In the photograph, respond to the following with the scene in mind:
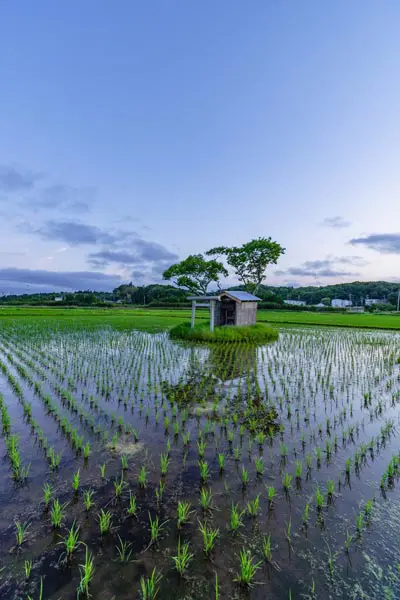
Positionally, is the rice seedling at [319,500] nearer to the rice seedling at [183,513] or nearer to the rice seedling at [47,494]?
the rice seedling at [183,513]

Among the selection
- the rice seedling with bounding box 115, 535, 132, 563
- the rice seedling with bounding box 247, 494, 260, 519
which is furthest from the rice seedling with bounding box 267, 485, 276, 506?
the rice seedling with bounding box 115, 535, 132, 563

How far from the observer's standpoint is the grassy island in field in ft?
63.8

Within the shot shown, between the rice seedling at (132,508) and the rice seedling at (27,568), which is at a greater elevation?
the rice seedling at (132,508)

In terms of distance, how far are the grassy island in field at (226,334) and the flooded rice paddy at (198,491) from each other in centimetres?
998

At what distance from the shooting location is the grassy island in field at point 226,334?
63.8 ft

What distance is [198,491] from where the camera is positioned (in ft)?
13.9

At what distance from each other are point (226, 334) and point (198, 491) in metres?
15.4

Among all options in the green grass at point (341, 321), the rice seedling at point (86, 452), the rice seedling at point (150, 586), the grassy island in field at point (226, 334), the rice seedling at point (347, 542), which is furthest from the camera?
the green grass at point (341, 321)

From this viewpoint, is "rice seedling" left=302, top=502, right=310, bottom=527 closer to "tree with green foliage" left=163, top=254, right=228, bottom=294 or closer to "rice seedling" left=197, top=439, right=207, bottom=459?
"rice seedling" left=197, top=439, right=207, bottom=459

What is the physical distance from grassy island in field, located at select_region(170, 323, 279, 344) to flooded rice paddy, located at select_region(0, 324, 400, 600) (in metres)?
9.98

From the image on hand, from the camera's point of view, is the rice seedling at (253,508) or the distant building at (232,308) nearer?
the rice seedling at (253,508)

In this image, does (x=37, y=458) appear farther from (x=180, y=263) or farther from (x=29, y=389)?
(x=180, y=263)

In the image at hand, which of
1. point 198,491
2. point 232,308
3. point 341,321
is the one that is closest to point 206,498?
point 198,491

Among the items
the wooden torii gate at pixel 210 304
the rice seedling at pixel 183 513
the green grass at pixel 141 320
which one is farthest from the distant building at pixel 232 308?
the rice seedling at pixel 183 513
